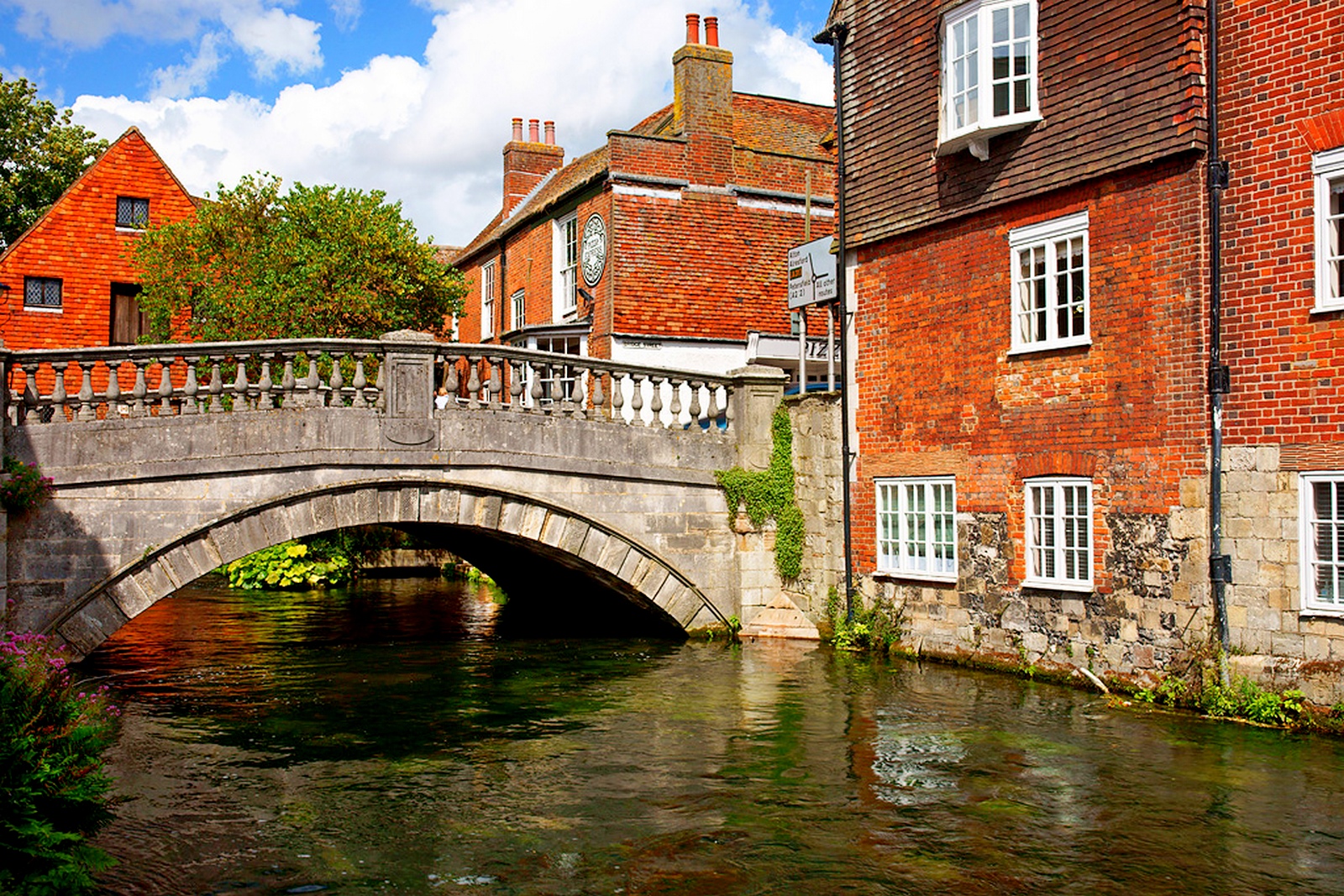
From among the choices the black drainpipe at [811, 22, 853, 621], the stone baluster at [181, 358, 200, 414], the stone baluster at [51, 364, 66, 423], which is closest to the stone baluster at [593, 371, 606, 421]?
the black drainpipe at [811, 22, 853, 621]

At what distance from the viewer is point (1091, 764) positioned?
966 cm

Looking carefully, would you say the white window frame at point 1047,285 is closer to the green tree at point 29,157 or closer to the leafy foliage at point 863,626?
the leafy foliage at point 863,626

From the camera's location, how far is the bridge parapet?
12.8 metres

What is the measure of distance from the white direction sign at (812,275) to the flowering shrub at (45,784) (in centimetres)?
1199

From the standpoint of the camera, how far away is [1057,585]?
12703 millimetres

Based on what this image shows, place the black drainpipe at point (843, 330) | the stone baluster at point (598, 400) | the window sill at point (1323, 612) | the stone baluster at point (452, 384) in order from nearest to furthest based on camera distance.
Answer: the window sill at point (1323, 612)
the stone baluster at point (452, 384)
the stone baluster at point (598, 400)
the black drainpipe at point (843, 330)

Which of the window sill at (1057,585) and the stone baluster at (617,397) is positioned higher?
the stone baluster at (617,397)

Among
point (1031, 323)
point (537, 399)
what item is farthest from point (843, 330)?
point (537, 399)

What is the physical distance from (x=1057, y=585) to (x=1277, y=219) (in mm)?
4264

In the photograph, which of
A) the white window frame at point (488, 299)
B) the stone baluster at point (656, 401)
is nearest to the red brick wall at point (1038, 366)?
the stone baluster at point (656, 401)

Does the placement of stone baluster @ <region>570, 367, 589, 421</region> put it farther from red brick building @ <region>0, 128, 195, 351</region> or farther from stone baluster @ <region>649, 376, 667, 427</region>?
red brick building @ <region>0, 128, 195, 351</region>

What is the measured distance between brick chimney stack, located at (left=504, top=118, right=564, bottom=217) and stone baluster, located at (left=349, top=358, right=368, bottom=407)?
61.7 ft

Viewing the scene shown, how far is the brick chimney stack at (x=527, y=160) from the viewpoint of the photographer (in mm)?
32375

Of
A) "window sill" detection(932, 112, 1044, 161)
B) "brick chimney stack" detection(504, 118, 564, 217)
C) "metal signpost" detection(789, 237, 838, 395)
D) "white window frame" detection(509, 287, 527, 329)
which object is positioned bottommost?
"metal signpost" detection(789, 237, 838, 395)
